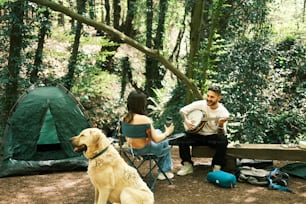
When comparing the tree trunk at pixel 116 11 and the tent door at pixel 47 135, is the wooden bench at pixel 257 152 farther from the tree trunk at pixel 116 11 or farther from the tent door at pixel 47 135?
the tree trunk at pixel 116 11

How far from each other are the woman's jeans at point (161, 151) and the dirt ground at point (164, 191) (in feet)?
0.70

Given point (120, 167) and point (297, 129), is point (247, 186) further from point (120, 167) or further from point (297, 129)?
point (297, 129)

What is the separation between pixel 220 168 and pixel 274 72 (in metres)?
5.10

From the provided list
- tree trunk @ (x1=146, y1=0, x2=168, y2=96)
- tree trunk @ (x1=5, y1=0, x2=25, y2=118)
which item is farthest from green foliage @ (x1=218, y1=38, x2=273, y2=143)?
tree trunk @ (x1=5, y1=0, x2=25, y2=118)

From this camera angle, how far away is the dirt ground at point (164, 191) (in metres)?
4.34

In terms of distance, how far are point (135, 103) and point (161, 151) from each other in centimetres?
69

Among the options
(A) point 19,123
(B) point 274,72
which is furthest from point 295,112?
(A) point 19,123

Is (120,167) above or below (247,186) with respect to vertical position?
above

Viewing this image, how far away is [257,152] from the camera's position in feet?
16.6

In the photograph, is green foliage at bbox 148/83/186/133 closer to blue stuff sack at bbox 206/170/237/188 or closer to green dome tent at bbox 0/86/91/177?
green dome tent at bbox 0/86/91/177

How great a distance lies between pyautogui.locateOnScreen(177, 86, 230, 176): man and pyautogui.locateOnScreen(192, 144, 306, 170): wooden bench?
11 cm

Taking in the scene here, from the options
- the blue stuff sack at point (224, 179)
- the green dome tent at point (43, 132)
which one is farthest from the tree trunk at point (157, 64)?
the blue stuff sack at point (224, 179)

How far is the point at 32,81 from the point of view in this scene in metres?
8.41

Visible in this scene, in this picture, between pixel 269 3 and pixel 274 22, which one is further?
pixel 274 22
